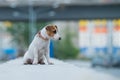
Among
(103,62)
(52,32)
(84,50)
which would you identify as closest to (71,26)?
(84,50)

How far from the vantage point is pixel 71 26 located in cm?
10931

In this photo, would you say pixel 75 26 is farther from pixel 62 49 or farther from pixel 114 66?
pixel 114 66

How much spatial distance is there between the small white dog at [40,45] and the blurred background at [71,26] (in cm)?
2208

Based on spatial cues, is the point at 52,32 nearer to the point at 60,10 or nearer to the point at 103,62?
the point at 60,10

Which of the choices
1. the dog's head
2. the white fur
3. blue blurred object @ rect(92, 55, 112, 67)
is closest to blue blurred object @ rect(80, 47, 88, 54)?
blue blurred object @ rect(92, 55, 112, 67)

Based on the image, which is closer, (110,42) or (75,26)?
(110,42)

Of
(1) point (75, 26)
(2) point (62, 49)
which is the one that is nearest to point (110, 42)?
(2) point (62, 49)

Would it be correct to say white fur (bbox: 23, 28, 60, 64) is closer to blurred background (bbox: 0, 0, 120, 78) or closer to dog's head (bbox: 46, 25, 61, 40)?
dog's head (bbox: 46, 25, 61, 40)

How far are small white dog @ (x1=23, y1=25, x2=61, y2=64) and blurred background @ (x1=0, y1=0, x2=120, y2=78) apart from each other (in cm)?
2208

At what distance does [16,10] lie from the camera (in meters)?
62.2

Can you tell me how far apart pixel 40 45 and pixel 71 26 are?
335 ft

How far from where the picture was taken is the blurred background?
56.7 metres

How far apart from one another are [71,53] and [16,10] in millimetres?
36836

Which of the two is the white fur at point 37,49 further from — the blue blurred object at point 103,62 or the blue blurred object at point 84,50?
the blue blurred object at point 84,50
